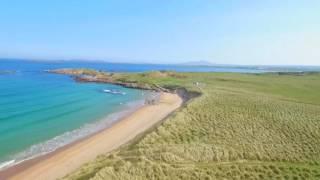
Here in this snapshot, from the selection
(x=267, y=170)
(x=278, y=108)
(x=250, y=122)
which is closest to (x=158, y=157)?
(x=267, y=170)

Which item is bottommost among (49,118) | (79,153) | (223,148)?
(79,153)

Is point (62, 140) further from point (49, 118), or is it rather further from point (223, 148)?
point (223, 148)

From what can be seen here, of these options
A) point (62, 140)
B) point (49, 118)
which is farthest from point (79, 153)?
point (49, 118)

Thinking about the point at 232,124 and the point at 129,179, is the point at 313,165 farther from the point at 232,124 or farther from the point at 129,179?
the point at 129,179

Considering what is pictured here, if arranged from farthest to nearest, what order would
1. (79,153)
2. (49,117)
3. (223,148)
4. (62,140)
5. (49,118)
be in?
(49,117) → (49,118) → (62,140) → (79,153) → (223,148)

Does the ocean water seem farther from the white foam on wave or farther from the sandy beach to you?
the sandy beach
